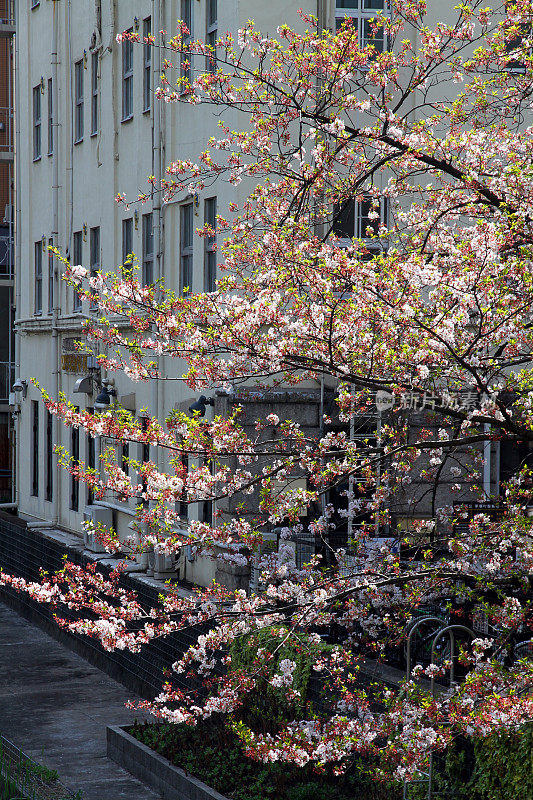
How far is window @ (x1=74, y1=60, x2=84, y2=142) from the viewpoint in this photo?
79.5 ft

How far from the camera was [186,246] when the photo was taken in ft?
60.1

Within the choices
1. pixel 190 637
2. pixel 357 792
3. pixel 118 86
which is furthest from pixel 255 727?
pixel 118 86

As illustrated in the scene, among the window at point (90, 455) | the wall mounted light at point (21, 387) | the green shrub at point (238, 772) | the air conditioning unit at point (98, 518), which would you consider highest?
the wall mounted light at point (21, 387)

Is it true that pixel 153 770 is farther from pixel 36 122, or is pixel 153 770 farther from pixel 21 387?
pixel 36 122

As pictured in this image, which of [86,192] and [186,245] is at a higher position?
[86,192]

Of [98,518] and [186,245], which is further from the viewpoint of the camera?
[98,518]

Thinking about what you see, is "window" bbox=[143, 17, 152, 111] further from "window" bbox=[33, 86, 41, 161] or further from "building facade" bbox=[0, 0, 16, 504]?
"building facade" bbox=[0, 0, 16, 504]

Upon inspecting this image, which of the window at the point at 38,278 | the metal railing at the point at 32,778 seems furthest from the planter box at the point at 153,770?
the window at the point at 38,278

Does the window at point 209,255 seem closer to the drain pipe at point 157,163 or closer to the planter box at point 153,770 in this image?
the drain pipe at point 157,163

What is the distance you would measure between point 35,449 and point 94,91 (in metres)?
8.76

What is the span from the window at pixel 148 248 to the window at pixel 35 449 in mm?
8366

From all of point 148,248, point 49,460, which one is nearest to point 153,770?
point 148,248

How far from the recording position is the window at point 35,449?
90.6 feet

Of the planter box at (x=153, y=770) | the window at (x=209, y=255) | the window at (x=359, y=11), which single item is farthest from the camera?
the window at (x=209, y=255)
